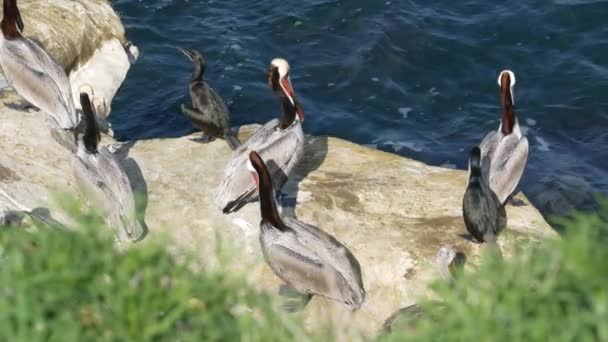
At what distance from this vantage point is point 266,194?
10.9m

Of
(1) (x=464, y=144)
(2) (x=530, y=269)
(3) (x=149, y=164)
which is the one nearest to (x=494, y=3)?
(1) (x=464, y=144)

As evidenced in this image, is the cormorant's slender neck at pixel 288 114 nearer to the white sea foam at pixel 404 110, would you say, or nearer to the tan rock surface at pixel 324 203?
the tan rock surface at pixel 324 203

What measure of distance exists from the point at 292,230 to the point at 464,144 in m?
7.76

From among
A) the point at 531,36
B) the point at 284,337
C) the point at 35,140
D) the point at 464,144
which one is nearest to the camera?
the point at 284,337

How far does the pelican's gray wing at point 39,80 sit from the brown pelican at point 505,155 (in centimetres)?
508

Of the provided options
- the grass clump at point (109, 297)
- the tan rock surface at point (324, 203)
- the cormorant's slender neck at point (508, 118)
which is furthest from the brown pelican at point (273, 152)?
the grass clump at point (109, 297)

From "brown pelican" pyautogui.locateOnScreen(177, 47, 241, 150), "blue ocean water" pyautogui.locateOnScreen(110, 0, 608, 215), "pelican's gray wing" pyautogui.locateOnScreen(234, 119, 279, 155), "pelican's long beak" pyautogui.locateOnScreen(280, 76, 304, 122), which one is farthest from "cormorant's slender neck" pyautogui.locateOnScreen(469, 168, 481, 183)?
"blue ocean water" pyautogui.locateOnScreen(110, 0, 608, 215)

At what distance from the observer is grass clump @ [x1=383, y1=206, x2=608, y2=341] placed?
590 cm

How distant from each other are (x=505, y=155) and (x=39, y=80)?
5764 millimetres

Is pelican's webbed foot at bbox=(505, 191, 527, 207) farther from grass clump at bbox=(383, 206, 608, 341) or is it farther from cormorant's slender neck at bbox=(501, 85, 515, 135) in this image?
grass clump at bbox=(383, 206, 608, 341)

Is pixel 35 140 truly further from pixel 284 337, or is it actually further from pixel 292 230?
pixel 284 337

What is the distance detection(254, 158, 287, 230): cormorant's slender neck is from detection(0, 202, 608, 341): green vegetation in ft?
12.8

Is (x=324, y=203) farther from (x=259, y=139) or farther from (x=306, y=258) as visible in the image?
(x=306, y=258)

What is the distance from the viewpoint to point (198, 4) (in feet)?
74.3
